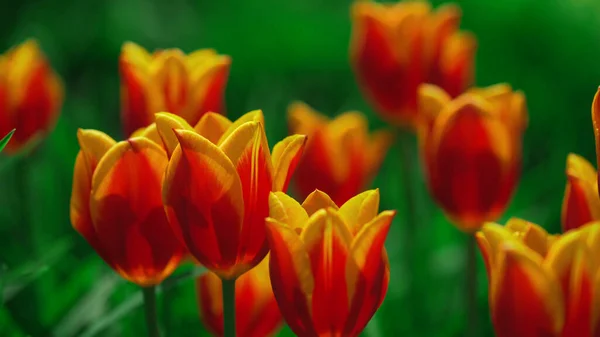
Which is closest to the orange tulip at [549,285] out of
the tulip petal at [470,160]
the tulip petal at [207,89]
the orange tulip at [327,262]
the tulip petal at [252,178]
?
the orange tulip at [327,262]

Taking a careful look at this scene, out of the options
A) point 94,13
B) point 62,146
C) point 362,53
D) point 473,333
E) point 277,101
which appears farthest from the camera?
point 94,13

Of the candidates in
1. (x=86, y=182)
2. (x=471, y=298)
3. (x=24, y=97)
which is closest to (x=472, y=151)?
(x=471, y=298)

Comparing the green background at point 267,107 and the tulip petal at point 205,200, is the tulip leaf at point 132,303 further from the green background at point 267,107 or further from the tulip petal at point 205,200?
the tulip petal at point 205,200

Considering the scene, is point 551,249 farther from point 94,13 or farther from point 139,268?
point 94,13

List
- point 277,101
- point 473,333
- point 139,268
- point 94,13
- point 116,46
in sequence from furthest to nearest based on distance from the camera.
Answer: point 94,13 < point 116,46 < point 277,101 < point 473,333 < point 139,268

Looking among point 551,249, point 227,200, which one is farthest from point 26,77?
point 551,249

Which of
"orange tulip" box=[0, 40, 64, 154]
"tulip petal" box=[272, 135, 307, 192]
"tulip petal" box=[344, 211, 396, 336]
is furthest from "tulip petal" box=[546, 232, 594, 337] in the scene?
"orange tulip" box=[0, 40, 64, 154]

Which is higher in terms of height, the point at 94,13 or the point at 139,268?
the point at 139,268

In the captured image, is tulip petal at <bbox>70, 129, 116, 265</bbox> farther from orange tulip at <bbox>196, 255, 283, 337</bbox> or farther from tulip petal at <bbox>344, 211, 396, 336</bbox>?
tulip petal at <bbox>344, 211, 396, 336</bbox>
